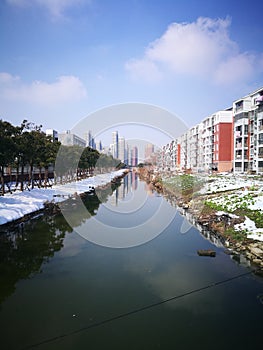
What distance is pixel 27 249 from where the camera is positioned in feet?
32.1

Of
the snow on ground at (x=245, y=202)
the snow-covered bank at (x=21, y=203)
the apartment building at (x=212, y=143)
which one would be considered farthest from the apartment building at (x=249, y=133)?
the snow-covered bank at (x=21, y=203)

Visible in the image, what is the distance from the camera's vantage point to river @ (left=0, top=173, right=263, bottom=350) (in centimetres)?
501

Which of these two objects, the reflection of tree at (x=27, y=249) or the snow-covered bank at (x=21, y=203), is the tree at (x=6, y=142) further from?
the reflection of tree at (x=27, y=249)

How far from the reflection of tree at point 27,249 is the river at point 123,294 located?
0.03 meters

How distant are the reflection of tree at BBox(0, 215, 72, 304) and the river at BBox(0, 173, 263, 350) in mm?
34

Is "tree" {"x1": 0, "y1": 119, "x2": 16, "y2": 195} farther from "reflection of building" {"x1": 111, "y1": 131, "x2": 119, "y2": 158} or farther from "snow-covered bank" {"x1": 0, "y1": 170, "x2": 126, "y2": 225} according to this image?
"reflection of building" {"x1": 111, "y1": 131, "x2": 119, "y2": 158}

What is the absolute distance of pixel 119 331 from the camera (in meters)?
5.20

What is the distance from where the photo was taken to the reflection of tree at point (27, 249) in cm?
756

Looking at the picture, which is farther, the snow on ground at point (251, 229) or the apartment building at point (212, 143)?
the apartment building at point (212, 143)

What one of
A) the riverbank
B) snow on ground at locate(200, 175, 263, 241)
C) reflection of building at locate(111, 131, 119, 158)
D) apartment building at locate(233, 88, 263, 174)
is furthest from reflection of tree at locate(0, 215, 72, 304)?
reflection of building at locate(111, 131, 119, 158)

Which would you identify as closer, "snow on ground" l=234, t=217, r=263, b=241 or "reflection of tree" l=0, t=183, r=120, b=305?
"reflection of tree" l=0, t=183, r=120, b=305

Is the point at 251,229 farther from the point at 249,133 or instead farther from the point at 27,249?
the point at 249,133

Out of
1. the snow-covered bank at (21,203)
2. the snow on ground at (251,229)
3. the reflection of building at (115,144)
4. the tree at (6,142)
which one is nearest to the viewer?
the snow on ground at (251,229)

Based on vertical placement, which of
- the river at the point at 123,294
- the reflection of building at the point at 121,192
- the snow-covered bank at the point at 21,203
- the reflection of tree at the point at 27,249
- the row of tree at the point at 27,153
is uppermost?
the row of tree at the point at 27,153
